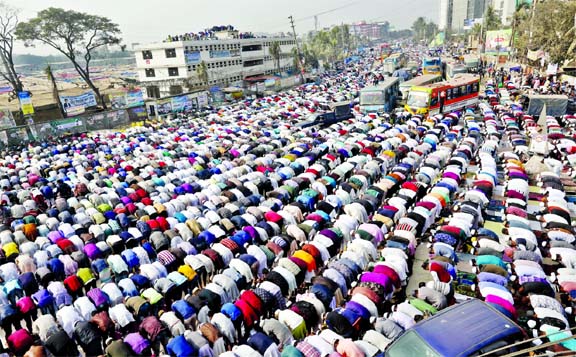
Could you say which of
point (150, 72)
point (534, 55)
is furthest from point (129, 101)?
point (534, 55)

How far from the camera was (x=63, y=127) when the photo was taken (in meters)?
30.2

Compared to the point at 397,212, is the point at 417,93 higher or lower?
higher

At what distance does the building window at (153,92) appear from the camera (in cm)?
4212

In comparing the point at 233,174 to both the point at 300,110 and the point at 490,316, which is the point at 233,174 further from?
the point at 300,110

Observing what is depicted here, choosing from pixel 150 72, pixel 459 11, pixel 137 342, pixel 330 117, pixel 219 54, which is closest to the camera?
pixel 137 342

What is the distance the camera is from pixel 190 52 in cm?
4572

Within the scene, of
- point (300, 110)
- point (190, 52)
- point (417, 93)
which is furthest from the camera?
point (190, 52)

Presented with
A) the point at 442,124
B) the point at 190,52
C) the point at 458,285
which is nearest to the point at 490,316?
the point at 458,285

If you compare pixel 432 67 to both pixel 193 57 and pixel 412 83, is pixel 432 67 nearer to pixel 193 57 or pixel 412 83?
pixel 412 83

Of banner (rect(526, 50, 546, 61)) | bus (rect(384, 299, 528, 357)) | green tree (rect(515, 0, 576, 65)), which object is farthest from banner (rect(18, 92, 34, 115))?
banner (rect(526, 50, 546, 61))

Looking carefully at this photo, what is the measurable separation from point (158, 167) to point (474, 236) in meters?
14.5

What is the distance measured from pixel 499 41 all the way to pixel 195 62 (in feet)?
142

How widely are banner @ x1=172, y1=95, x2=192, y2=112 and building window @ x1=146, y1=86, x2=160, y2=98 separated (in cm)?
707

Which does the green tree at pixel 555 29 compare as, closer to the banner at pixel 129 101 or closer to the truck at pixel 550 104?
the truck at pixel 550 104
